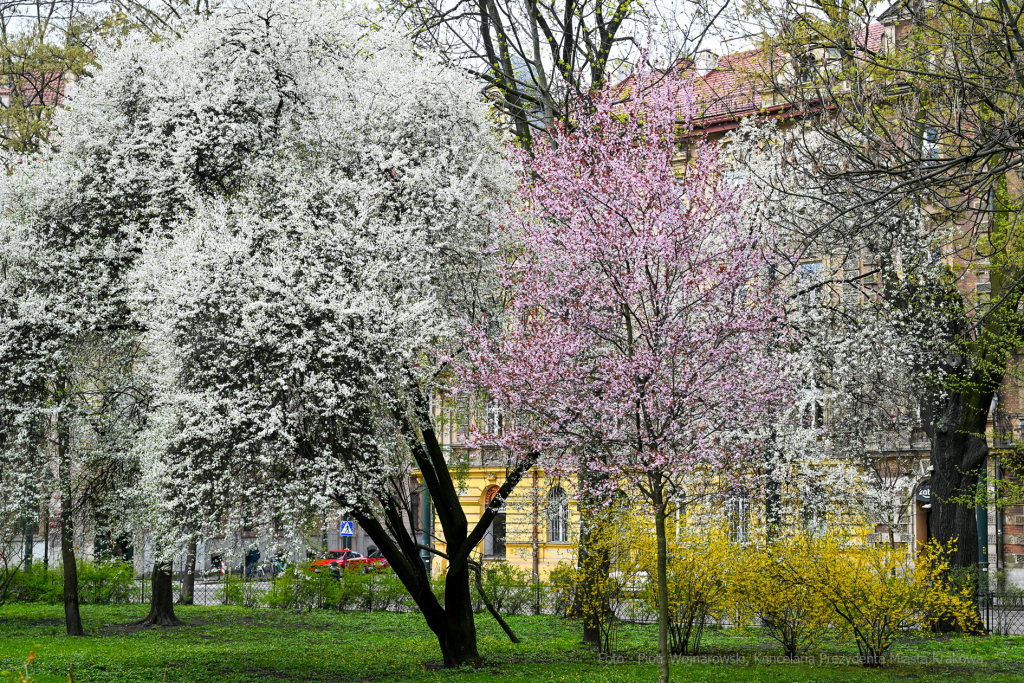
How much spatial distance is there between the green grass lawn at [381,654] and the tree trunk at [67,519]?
0.61m

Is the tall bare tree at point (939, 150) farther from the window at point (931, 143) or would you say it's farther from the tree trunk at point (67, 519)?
the tree trunk at point (67, 519)

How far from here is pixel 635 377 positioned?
11133 millimetres

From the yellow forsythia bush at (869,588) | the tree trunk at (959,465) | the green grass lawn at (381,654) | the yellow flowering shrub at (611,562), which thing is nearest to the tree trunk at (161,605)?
the green grass lawn at (381,654)

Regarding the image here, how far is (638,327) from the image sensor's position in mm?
12383

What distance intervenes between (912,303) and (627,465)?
9803 mm

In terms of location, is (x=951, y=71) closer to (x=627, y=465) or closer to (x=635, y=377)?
(x=635, y=377)

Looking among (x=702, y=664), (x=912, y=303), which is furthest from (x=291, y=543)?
(x=912, y=303)

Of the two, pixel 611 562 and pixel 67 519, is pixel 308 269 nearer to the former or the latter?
pixel 611 562

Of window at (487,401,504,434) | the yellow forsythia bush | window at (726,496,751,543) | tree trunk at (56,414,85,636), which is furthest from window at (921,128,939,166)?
tree trunk at (56,414,85,636)

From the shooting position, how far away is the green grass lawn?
1276 cm

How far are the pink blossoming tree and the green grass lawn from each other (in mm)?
2952

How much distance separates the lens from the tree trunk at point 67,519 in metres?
16.4

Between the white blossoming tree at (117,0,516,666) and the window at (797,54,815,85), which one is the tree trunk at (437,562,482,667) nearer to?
the white blossoming tree at (117,0,516,666)

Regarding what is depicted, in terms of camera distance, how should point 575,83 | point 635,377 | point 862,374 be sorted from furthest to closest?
point 862,374 → point 575,83 → point 635,377
